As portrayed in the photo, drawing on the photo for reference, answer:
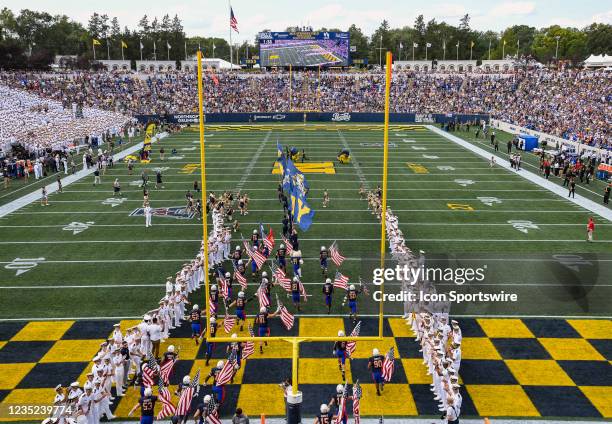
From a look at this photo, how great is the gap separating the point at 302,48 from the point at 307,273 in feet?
183

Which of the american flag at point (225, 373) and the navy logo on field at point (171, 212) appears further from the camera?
the navy logo on field at point (171, 212)

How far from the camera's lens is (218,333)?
1388 cm

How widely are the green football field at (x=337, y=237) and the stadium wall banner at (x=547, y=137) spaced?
307 inches

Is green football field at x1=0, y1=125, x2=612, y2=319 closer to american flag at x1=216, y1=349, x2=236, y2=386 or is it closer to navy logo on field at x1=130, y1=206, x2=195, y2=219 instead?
navy logo on field at x1=130, y1=206, x2=195, y2=219

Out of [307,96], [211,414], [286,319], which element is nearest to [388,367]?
[286,319]

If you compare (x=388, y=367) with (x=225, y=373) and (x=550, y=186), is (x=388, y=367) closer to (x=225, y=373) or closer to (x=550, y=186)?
(x=225, y=373)

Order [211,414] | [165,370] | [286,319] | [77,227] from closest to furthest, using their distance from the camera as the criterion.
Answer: [211,414] < [165,370] < [286,319] < [77,227]

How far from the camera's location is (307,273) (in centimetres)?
1797

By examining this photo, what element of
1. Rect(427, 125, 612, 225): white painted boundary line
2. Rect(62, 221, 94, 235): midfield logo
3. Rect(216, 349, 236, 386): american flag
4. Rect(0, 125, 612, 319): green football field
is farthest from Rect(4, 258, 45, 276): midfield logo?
Rect(427, 125, 612, 225): white painted boundary line

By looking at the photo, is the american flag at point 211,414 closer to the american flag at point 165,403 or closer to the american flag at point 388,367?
the american flag at point 165,403

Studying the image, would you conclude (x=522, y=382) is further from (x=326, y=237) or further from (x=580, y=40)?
(x=580, y=40)

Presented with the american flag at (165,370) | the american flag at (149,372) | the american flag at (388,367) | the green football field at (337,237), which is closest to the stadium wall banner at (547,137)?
the green football field at (337,237)

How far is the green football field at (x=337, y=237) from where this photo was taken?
16.0m

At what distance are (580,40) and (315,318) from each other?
120430mm
